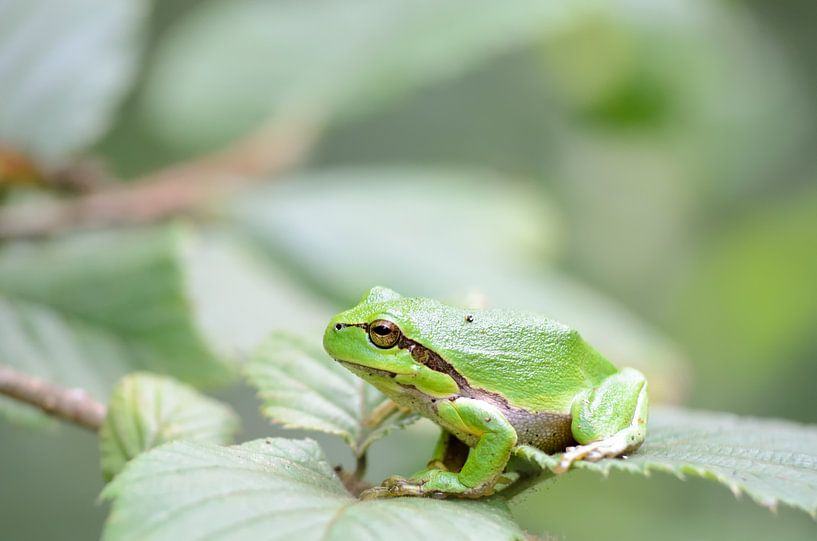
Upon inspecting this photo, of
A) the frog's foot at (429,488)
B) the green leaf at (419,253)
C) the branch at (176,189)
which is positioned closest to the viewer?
the frog's foot at (429,488)

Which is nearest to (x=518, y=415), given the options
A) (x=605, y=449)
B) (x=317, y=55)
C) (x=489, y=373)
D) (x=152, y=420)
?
(x=489, y=373)

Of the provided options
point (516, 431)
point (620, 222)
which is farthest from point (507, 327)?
point (620, 222)

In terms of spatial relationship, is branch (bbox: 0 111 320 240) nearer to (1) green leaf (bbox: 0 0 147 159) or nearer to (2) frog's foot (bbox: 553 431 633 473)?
(1) green leaf (bbox: 0 0 147 159)

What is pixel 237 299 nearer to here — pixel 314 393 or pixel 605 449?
pixel 314 393

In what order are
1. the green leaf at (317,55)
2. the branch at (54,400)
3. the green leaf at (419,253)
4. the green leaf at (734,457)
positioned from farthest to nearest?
1. the green leaf at (317,55)
2. the green leaf at (419,253)
3. the branch at (54,400)
4. the green leaf at (734,457)

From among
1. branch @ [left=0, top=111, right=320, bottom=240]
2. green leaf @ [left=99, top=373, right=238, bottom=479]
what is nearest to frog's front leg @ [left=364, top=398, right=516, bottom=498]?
green leaf @ [left=99, top=373, right=238, bottom=479]

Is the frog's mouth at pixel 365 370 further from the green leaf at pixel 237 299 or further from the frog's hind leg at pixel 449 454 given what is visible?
the green leaf at pixel 237 299

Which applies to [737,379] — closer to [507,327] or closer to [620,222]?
[620,222]

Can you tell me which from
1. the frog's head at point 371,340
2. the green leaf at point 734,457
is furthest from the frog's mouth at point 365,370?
the green leaf at point 734,457
